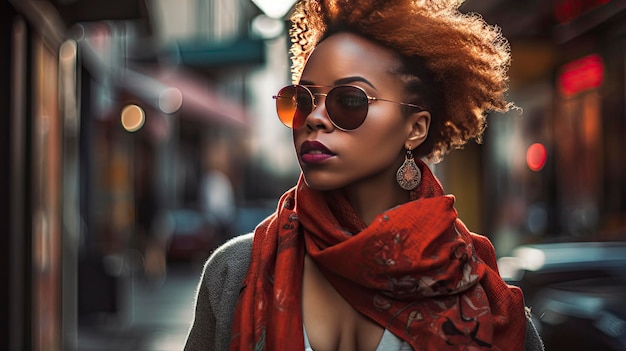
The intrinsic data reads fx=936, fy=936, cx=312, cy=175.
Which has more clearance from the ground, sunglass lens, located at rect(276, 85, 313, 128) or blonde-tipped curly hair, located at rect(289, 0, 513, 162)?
blonde-tipped curly hair, located at rect(289, 0, 513, 162)

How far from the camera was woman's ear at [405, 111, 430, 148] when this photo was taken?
2201 mm

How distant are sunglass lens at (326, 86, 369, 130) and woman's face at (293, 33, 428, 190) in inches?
0.7

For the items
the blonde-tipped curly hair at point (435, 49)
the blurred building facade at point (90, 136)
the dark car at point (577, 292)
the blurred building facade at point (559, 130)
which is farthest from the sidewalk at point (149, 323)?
the blonde-tipped curly hair at point (435, 49)

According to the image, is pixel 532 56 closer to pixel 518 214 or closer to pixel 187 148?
pixel 518 214

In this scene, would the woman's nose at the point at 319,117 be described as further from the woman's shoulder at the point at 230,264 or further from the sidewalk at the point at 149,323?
the sidewalk at the point at 149,323

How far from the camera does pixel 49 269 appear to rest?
21.9 ft

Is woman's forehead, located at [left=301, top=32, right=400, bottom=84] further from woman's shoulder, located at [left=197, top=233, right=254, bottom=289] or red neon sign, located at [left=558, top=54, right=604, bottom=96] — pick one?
red neon sign, located at [left=558, top=54, right=604, bottom=96]

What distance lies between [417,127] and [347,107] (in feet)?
0.76

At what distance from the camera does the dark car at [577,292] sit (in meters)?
4.11

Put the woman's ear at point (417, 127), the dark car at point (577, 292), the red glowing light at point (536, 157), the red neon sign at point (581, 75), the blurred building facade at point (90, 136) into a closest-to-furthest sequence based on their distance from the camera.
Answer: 1. the woman's ear at point (417, 127)
2. the dark car at point (577, 292)
3. the blurred building facade at point (90, 136)
4. the red neon sign at point (581, 75)
5. the red glowing light at point (536, 157)

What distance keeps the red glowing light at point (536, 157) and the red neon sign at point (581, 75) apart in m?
1.52

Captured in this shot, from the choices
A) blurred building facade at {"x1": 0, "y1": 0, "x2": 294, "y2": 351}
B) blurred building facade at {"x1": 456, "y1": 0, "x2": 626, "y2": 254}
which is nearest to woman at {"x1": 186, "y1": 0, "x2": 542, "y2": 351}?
blurred building facade at {"x1": 0, "y1": 0, "x2": 294, "y2": 351}
